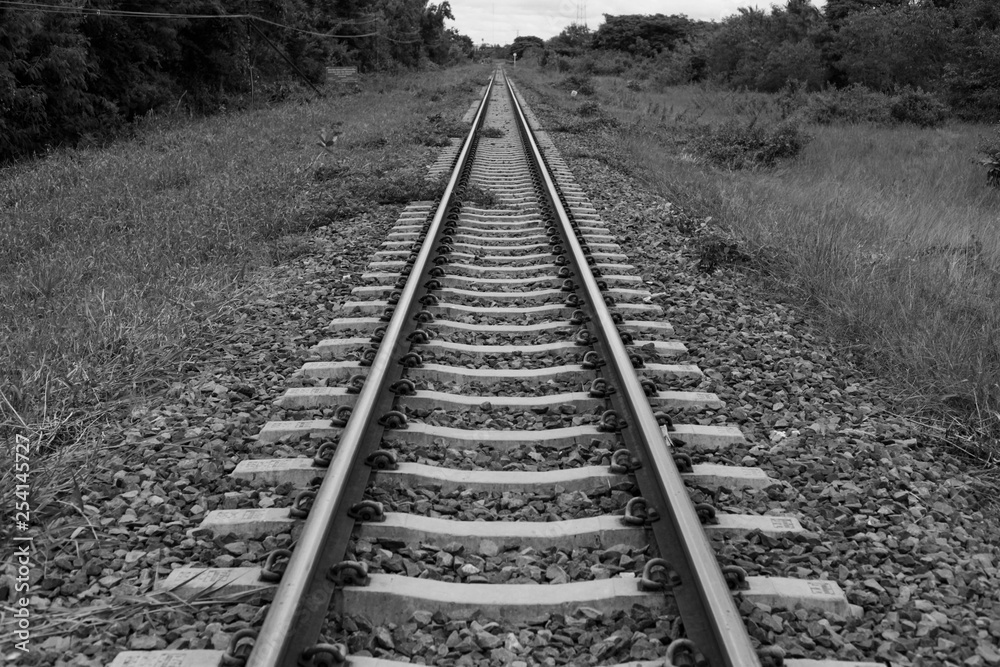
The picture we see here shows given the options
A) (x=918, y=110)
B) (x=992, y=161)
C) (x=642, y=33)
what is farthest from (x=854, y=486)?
(x=642, y=33)

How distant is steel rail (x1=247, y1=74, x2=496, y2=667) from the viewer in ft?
6.90

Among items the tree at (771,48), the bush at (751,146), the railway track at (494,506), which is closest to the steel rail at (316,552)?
the railway track at (494,506)

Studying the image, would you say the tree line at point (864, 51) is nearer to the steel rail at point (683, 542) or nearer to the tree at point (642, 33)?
the steel rail at point (683, 542)

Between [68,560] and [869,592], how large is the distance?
278cm

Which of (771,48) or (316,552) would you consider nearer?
(316,552)

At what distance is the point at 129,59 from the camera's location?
16297mm

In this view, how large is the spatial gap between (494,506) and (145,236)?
209 inches

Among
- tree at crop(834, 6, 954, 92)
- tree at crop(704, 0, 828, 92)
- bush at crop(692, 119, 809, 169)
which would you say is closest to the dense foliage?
bush at crop(692, 119, 809, 169)

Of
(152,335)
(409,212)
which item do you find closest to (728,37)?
(409,212)

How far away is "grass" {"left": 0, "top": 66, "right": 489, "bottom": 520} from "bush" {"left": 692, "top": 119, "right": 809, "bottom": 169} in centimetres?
496

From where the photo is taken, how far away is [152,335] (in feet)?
15.0

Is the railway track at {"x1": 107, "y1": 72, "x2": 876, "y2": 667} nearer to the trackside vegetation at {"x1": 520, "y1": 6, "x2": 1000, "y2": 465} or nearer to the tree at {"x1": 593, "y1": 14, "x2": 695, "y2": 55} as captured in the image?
the trackside vegetation at {"x1": 520, "y1": 6, "x2": 1000, "y2": 465}

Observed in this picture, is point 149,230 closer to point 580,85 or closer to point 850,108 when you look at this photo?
point 850,108

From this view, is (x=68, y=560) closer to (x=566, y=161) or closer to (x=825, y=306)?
(x=825, y=306)
